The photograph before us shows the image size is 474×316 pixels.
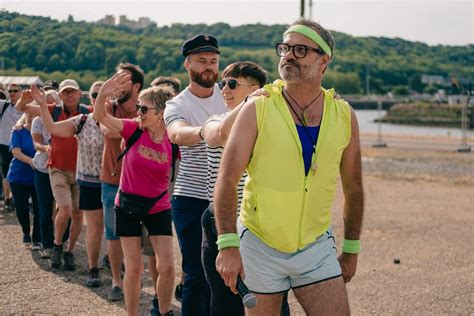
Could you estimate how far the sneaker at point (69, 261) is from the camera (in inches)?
326

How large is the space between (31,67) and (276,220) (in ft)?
34.1

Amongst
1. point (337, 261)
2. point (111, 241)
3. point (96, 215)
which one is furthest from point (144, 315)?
point (337, 261)

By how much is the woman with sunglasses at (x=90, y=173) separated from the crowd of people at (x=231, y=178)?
12 mm

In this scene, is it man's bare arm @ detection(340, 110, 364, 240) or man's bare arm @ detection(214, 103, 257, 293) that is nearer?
man's bare arm @ detection(214, 103, 257, 293)

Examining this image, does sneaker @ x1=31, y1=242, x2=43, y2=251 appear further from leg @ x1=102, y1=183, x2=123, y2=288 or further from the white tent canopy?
the white tent canopy

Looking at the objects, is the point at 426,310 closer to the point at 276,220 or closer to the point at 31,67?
the point at 276,220

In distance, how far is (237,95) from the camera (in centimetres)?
473

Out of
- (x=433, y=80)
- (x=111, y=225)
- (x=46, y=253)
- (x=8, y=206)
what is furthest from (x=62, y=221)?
(x=433, y=80)

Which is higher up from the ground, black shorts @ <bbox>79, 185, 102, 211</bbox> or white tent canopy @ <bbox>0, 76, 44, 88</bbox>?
white tent canopy @ <bbox>0, 76, 44, 88</bbox>

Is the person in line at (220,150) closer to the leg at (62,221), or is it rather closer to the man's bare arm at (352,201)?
the man's bare arm at (352,201)

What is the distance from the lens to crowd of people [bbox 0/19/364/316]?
3.61 metres

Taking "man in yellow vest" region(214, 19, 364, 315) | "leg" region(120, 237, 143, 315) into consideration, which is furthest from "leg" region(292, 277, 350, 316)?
"leg" region(120, 237, 143, 315)

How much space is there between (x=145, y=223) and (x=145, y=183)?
31 cm

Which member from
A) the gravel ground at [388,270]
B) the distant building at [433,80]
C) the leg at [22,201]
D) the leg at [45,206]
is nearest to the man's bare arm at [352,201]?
the gravel ground at [388,270]
